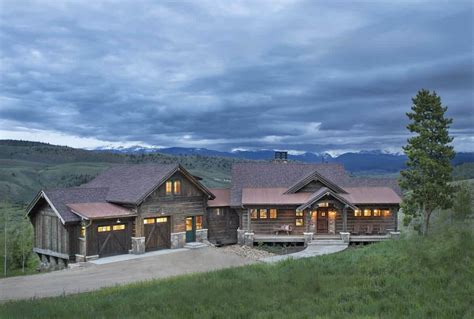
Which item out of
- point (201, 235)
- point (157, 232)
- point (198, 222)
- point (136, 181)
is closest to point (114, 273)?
point (157, 232)

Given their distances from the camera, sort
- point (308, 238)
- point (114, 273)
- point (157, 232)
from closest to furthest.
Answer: point (114, 273), point (157, 232), point (308, 238)

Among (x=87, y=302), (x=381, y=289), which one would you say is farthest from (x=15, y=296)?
(x=381, y=289)

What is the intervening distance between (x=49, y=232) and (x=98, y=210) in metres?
4.62

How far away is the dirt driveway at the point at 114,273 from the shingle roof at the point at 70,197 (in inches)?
174

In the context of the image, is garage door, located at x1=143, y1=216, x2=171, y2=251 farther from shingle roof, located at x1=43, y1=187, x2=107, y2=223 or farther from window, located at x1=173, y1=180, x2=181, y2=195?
shingle roof, located at x1=43, y1=187, x2=107, y2=223

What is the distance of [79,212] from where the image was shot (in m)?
31.2

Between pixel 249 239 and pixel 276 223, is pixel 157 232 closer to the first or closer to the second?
pixel 249 239

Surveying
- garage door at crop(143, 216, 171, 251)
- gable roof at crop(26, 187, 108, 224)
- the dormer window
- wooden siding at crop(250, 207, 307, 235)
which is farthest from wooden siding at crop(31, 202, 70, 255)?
wooden siding at crop(250, 207, 307, 235)

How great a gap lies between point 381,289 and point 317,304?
2615 millimetres

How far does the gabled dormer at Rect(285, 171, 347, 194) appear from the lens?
40.2 meters

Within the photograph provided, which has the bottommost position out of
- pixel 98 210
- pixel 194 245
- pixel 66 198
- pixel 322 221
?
pixel 194 245

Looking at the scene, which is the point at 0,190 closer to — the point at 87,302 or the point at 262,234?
the point at 262,234

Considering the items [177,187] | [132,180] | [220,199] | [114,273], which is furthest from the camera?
[220,199]

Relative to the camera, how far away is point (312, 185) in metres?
40.7
